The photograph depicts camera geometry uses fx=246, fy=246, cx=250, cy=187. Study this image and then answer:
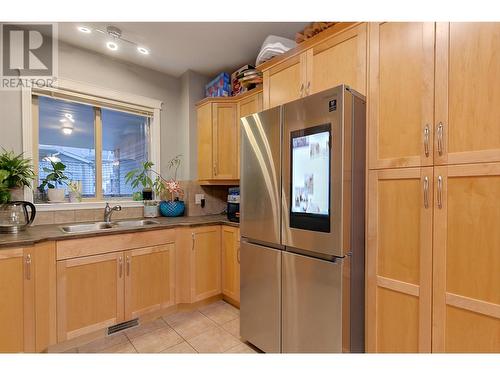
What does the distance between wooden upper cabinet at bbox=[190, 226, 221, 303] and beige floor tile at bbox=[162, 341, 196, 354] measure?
20.1 inches

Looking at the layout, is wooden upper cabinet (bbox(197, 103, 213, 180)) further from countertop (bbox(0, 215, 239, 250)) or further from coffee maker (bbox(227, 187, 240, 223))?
countertop (bbox(0, 215, 239, 250))

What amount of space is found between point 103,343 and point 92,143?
1931 mm

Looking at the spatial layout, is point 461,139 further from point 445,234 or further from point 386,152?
point 445,234

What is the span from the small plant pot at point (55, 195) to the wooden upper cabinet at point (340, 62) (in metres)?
2.41

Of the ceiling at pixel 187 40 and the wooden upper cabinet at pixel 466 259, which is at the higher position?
the ceiling at pixel 187 40

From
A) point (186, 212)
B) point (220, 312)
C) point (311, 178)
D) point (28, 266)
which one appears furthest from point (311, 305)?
point (186, 212)

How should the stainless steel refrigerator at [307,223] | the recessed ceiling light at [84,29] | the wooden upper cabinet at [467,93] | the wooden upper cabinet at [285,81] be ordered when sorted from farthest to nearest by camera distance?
the recessed ceiling light at [84,29]
the wooden upper cabinet at [285,81]
the stainless steel refrigerator at [307,223]
the wooden upper cabinet at [467,93]

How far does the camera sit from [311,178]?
4.62ft

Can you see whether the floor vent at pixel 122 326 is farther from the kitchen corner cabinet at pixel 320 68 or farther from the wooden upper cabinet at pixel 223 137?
the kitchen corner cabinet at pixel 320 68

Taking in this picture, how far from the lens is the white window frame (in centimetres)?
217

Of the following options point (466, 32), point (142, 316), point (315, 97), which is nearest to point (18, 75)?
point (142, 316)

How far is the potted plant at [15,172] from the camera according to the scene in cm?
190

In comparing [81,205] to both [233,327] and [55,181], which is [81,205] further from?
[233,327]

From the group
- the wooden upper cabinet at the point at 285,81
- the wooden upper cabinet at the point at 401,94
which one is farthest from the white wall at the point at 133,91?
the wooden upper cabinet at the point at 401,94
